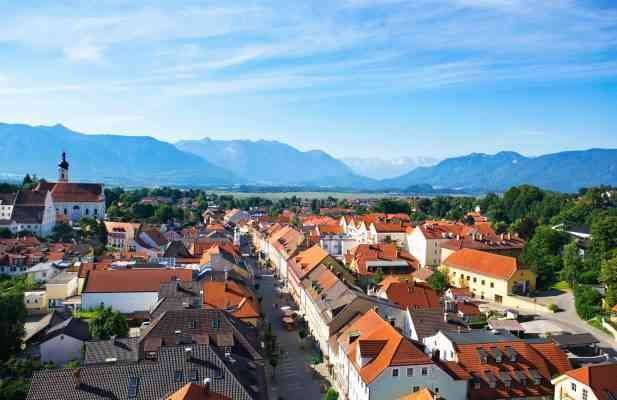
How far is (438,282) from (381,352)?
29.6m

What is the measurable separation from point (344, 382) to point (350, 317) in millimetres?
6103

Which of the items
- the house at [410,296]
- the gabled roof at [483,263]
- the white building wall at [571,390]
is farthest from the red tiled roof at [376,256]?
the white building wall at [571,390]

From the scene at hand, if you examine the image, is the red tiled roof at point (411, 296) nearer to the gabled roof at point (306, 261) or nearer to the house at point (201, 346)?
the gabled roof at point (306, 261)

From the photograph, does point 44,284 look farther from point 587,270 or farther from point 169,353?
point 587,270

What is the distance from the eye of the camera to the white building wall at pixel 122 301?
47.6 metres

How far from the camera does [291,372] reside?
36781 millimetres

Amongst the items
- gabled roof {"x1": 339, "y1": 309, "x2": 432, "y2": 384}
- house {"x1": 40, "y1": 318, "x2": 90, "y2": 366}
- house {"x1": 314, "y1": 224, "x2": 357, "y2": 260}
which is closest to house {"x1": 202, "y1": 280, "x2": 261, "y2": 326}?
house {"x1": 40, "y1": 318, "x2": 90, "y2": 366}

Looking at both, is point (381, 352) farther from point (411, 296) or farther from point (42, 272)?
point (42, 272)

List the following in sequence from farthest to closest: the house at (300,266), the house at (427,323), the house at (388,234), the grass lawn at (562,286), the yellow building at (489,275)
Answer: the house at (388,234) < the grass lawn at (562,286) < the yellow building at (489,275) < the house at (300,266) < the house at (427,323)

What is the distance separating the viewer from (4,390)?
90.3 ft

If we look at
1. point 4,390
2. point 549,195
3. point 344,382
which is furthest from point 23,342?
point 549,195

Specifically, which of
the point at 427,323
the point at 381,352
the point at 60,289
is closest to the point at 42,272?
the point at 60,289

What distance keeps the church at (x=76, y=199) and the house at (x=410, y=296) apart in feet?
257

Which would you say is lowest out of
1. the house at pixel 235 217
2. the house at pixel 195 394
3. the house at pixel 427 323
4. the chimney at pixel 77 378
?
the house at pixel 235 217
